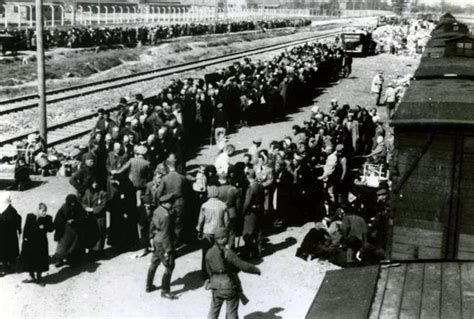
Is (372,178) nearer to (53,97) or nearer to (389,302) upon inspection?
(389,302)

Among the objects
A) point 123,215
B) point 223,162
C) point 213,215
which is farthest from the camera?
point 223,162

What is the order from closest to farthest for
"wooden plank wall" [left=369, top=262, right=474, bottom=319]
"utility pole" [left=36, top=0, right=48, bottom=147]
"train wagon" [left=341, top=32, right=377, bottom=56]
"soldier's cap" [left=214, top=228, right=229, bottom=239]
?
"wooden plank wall" [left=369, top=262, right=474, bottom=319], "soldier's cap" [left=214, top=228, right=229, bottom=239], "utility pole" [left=36, top=0, right=48, bottom=147], "train wagon" [left=341, top=32, right=377, bottom=56]

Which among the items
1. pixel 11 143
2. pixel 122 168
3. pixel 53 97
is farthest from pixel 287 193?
pixel 53 97

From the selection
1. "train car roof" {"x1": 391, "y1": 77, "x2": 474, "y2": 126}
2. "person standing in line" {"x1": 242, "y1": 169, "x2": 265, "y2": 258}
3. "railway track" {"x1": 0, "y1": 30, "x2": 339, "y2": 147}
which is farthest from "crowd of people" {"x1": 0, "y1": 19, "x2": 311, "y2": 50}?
"train car roof" {"x1": 391, "y1": 77, "x2": 474, "y2": 126}

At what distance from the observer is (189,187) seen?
10.4m

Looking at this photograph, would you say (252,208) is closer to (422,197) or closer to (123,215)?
(123,215)

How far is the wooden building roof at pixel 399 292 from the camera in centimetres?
559

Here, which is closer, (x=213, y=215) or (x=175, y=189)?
(x=213, y=215)

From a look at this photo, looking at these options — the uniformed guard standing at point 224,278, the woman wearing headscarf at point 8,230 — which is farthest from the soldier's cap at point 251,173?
the woman wearing headscarf at point 8,230

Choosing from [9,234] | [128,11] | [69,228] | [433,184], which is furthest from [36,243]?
[128,11]

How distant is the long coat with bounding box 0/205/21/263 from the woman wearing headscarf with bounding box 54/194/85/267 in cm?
60

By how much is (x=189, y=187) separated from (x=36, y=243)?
8.62ft

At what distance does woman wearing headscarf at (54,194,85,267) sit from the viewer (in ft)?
31.7

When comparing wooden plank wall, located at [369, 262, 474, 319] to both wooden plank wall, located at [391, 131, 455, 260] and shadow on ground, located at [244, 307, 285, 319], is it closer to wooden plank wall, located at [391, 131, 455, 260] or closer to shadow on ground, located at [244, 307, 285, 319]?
wooden plank wall, located at [391, 131, 455, 260]
